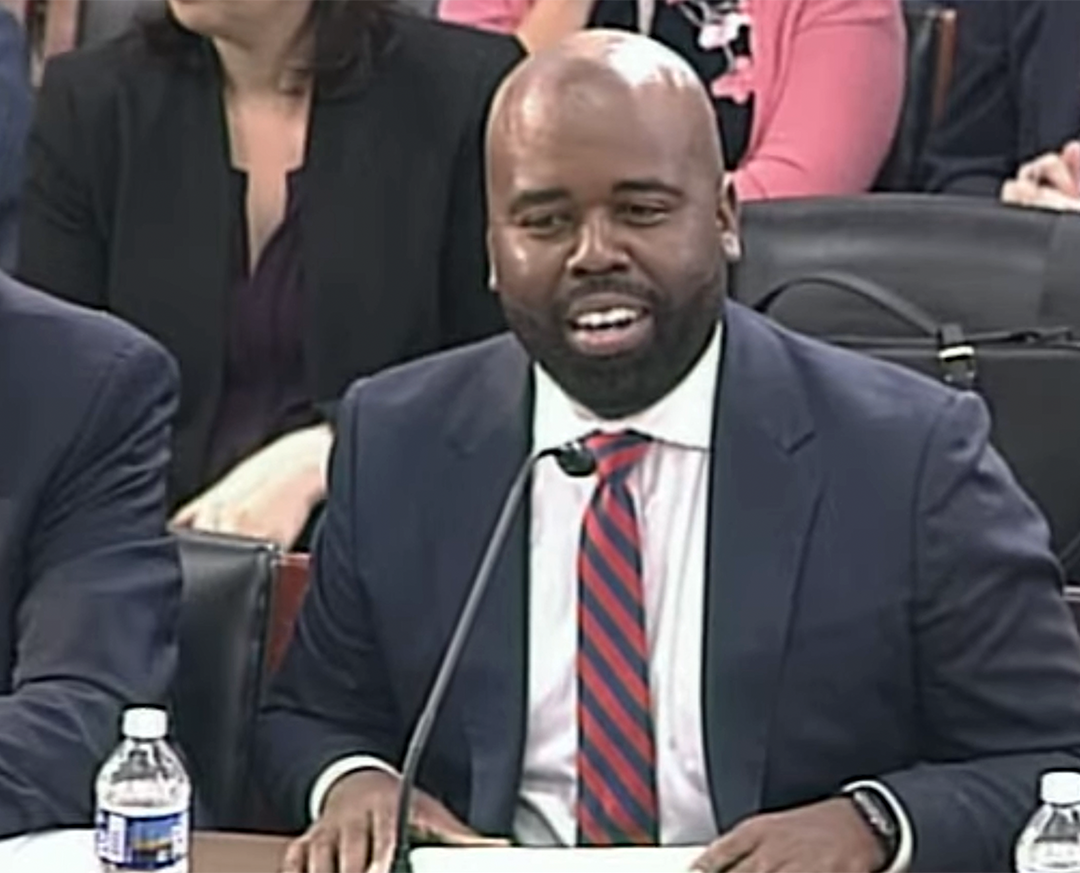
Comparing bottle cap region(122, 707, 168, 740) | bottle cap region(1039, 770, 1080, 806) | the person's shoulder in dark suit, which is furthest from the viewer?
the person's shoulder in dark suit

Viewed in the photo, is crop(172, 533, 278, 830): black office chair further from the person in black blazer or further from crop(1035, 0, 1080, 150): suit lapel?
crop(1035, 0, 1080, 150): suit lapel

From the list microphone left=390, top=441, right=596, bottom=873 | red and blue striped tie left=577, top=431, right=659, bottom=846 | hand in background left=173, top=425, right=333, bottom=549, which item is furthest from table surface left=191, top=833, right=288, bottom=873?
hand in background left=173, top=425, right=333, bottom=549

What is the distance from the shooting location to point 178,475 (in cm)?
300

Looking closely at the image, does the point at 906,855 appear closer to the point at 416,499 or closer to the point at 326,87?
the point at 416,499

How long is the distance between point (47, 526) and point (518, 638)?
35 centimetres

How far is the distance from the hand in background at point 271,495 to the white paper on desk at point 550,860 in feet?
2.73

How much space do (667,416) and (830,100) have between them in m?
1.42

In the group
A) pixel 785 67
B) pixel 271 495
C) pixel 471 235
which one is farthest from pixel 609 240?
pixel 785 67

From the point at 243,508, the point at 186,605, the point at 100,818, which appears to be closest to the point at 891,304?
the point at 243,508

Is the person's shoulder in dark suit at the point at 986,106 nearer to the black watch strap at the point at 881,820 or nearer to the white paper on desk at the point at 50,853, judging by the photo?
the black watch strap at the point at 881,820

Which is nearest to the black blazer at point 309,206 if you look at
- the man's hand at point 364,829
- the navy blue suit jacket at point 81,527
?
the navy blue suit jacket at point 81,527

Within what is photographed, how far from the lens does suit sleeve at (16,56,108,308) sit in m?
3.02

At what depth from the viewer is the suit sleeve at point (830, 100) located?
3.46 m

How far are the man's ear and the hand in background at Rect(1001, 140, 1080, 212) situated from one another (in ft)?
3.70
